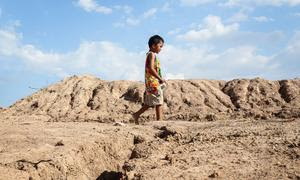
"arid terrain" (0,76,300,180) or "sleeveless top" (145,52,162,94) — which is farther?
"sleeveless top" (145,52,162,94)

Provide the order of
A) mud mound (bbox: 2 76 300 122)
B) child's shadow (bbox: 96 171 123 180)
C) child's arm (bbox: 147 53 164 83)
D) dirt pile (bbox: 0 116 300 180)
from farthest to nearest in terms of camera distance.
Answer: mud mound (bbox: 2 76 300 122) → child's arm (bbox: 147 53 164 83) → child's shadow (bbox: 96 171 123 180) → dirt pile (bbox: 0 116 300 180)

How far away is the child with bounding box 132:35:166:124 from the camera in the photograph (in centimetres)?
679

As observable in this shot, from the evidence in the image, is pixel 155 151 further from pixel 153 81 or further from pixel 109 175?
pixel 153 81

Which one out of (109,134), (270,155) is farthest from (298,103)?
(270,155)

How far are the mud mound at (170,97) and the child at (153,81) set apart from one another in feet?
16.1

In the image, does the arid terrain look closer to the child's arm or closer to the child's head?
the child's arm

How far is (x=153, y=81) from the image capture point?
271 inches

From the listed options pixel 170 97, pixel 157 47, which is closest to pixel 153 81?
pixel 157 47

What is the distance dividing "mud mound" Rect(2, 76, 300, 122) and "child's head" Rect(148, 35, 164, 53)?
5018 mm

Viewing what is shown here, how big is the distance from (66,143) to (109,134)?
2.33 ft

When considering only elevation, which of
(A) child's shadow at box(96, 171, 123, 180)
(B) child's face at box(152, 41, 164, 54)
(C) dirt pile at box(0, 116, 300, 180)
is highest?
(B) child's face at box(152, 41, 164, 54)

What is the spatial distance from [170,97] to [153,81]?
595cm

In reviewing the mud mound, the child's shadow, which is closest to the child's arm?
the child's shadow

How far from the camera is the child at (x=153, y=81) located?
6.79 meters
